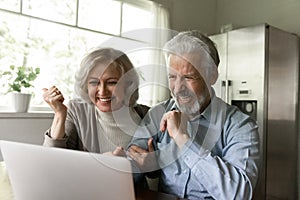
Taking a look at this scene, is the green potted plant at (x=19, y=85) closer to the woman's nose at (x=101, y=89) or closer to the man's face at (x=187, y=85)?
the woman's nose at (x=101, y=89)

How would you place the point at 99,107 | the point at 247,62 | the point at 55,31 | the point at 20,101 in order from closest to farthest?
the point at 99,107, the point at 20,101, the point at 55,31, the point at 247,62

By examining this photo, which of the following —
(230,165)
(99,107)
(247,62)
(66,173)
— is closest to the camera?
(66,173)

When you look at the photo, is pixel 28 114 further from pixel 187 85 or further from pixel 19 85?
pixel 187 85

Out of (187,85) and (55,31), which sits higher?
(55,31)

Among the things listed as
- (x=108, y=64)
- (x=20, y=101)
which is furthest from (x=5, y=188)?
(x=20, y=101)

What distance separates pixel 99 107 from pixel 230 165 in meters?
0.57

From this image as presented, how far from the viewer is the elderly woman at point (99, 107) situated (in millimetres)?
1146

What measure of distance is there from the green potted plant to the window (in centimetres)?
7

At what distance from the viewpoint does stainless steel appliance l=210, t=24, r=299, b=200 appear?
256cm

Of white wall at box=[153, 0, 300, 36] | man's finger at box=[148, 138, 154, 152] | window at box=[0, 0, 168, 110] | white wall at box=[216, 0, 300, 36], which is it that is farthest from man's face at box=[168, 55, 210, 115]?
white wall at box=[216, 0, 300, 36]

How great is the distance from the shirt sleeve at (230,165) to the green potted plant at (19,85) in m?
1.57

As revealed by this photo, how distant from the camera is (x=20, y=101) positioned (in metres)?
2.13

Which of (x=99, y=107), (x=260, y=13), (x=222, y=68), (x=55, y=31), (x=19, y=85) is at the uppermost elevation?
(x=260, y=13)

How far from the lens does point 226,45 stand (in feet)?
9.43
